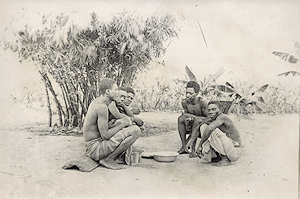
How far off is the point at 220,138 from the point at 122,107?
1151 mm

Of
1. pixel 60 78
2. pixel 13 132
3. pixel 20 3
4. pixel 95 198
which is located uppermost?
pixel 20 3

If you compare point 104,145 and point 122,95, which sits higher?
point 122,95

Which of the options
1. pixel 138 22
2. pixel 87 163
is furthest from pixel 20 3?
pixel 87 163

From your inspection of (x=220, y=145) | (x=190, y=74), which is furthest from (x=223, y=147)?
(x=190, y=74)

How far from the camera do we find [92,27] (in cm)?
319

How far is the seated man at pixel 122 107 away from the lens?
3049 millimetres

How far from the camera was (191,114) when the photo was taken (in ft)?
10.4

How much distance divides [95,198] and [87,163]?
0.41 meters

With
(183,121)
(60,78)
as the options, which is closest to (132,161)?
(183,121)

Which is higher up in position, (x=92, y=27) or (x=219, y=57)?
(x=92, y=27)

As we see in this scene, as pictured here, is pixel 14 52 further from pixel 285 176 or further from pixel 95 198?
pixel 285 176

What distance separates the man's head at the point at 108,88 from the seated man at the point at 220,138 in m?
1.03

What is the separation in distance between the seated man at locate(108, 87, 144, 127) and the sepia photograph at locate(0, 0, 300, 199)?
26mm

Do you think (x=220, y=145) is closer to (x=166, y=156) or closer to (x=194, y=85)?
(x=166, y=156)
